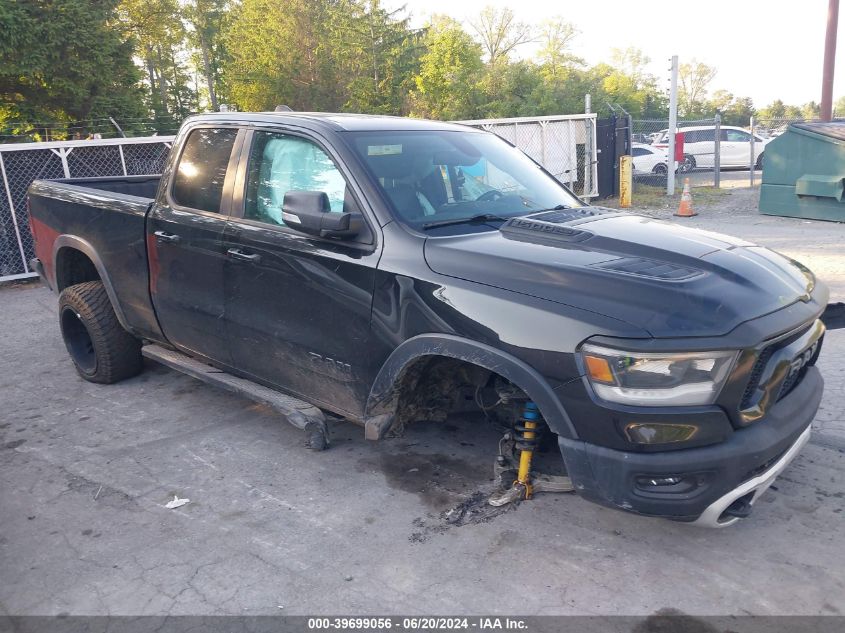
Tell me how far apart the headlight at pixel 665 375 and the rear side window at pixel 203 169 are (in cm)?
Answer: 257

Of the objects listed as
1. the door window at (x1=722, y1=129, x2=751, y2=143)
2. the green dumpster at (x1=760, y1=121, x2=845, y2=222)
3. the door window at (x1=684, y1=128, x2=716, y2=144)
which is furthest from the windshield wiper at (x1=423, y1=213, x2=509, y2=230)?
the door window at (x1=722, y1=129, x2=751, y2=143)

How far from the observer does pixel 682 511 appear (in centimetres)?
265

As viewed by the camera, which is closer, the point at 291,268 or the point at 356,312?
the point at 356,312

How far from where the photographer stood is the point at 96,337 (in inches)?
204

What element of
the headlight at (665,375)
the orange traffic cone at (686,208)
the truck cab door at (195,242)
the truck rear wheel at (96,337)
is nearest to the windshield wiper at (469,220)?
the headlight at (665,375)

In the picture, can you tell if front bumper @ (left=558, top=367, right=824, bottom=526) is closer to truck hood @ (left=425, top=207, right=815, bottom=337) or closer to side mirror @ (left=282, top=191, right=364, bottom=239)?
truck hood @ (left=425, top=207, right=815, bottom=337)

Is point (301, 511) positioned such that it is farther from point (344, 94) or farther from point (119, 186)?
point (344, 94)

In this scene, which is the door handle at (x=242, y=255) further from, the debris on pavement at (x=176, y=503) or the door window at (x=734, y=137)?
the door window at (x=734, y=137)

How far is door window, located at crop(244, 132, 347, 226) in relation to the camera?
12.0ft

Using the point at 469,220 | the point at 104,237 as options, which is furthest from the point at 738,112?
the point at 469,220

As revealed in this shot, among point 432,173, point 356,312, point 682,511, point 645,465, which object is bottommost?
point 682,511

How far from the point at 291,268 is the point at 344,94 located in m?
39.3

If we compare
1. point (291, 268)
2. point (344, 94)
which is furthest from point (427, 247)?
point (344, 94)

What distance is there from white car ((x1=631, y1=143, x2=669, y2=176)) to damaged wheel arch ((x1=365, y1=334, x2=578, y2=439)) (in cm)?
1979
